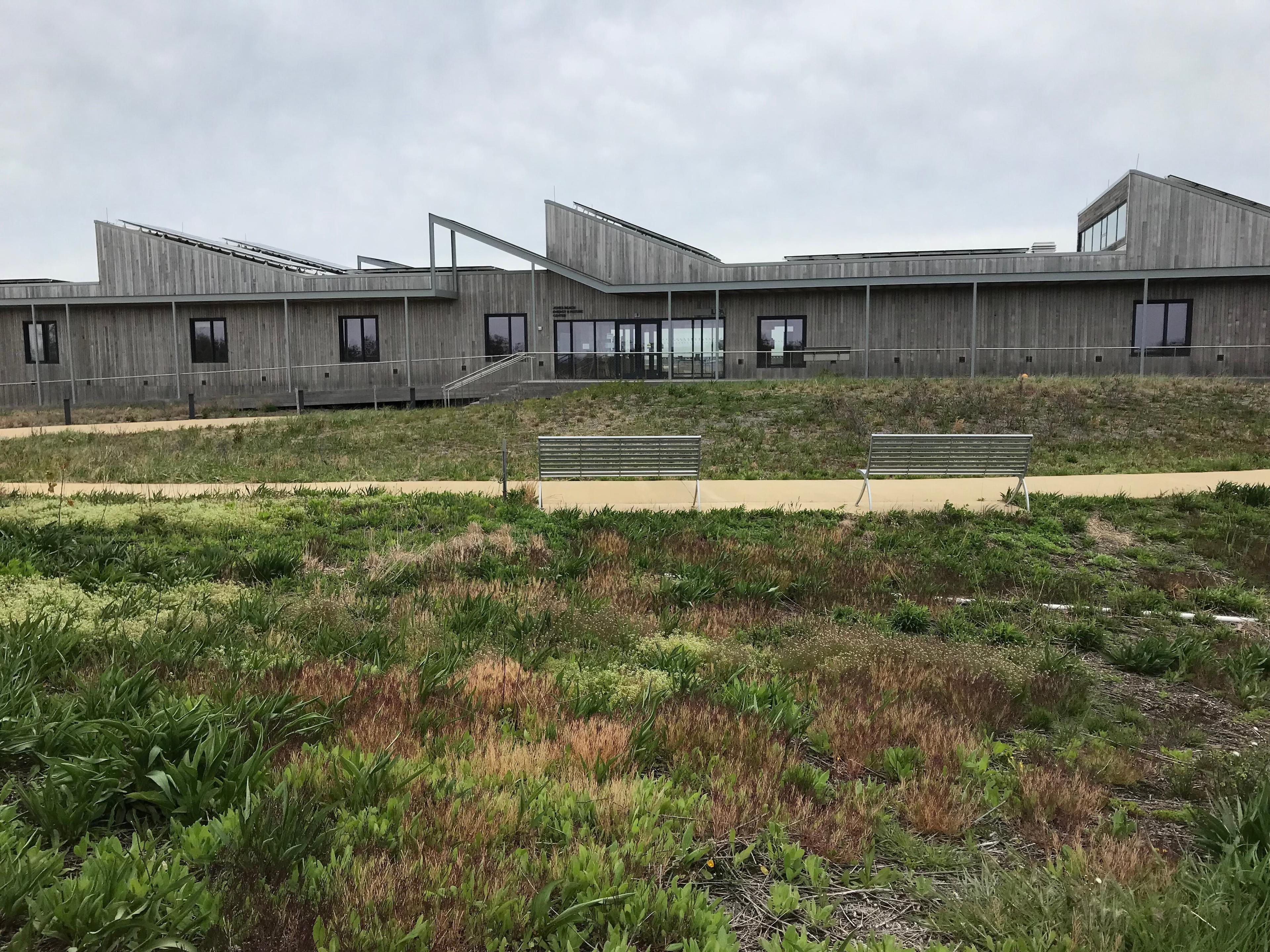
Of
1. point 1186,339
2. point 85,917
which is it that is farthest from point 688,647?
point 1186,339

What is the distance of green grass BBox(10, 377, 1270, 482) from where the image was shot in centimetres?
1507

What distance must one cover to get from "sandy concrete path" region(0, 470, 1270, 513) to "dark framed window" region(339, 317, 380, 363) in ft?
68.6

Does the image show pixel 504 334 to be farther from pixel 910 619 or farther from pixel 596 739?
pixel 596 739

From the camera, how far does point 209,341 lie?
33.6 m

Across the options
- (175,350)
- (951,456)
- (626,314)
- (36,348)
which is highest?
(626,314)

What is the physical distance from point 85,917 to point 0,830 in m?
0.64

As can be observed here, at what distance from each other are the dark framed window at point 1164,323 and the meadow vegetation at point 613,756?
85.2 ft

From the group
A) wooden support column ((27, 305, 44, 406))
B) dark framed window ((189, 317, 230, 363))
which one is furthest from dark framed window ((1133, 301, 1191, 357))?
wooden support column ((27, 305, 44, 406))

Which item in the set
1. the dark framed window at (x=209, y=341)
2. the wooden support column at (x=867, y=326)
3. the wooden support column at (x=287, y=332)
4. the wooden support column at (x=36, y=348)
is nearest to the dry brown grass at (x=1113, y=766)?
the wooden support column at (x=867, y=326)

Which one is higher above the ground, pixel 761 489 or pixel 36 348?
pixel 36 348

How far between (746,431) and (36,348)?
28522 millimetres

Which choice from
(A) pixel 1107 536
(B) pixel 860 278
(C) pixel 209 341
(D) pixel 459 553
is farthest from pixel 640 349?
(D) pixel 459 553

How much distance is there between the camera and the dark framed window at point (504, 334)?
32656mm

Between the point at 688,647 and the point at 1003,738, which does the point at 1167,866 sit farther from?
the point at 688,647
